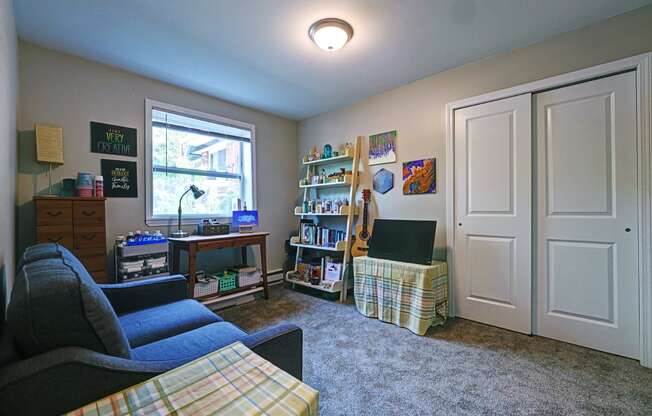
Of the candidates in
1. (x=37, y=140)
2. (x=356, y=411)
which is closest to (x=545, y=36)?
(x=356, y=411)

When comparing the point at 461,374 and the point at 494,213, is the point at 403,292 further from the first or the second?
the point at 494,213

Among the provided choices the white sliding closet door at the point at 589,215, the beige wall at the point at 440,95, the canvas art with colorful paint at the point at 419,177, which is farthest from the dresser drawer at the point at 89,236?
the white sliding closet door at the point at 589,215

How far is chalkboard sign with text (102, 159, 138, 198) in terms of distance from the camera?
2607 millimetres

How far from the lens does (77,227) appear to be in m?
2.14

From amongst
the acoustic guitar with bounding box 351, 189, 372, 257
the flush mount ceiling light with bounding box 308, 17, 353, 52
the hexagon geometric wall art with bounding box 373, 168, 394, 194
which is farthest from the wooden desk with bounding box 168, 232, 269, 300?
the flush mount ceiling light with bounding box 308, 17, 353, 52

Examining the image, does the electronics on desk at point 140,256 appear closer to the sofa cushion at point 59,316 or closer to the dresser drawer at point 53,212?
the dresser drawer at point 53,212

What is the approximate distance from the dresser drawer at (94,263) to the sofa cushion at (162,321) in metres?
0.78

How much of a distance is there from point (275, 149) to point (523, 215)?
3129mm

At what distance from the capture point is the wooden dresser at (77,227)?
6.65 ft

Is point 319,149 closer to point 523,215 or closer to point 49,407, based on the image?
point 523,215

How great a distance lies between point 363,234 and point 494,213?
54.0 inches

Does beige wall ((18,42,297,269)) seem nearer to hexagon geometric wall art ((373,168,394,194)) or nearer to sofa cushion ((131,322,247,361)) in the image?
sofa cushion ((131,322,247,361))

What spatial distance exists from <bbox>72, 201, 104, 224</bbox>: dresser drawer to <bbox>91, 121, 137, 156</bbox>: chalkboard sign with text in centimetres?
64

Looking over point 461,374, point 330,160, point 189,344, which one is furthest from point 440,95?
point 189,344
